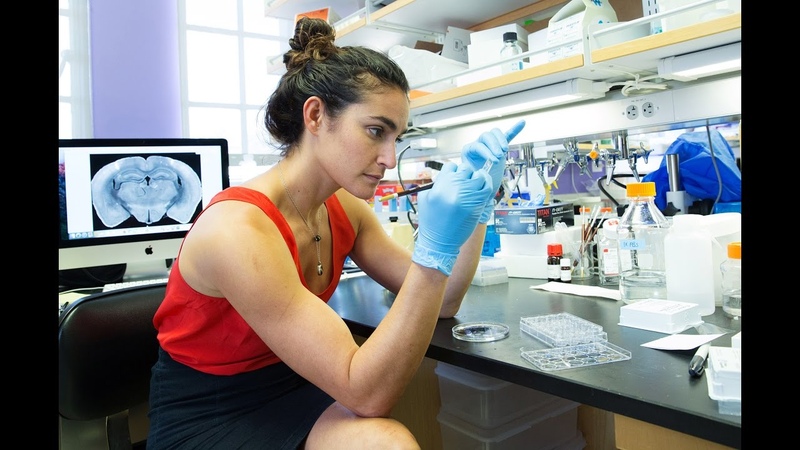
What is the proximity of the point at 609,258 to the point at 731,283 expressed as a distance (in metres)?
0.38

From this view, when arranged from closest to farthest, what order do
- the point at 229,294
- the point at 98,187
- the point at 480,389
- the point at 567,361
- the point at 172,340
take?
the point at 567,361, the point at 229,294, the point at 172,340, the point at 480,389, the point at 98,187

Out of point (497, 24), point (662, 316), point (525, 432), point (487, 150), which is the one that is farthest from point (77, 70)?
point (662, 316)

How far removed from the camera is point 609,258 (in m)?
1.40

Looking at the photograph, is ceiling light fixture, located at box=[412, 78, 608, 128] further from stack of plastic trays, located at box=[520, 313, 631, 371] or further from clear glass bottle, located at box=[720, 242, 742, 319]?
stack of plastic trays, located at box=[520, 313, 631, 371]

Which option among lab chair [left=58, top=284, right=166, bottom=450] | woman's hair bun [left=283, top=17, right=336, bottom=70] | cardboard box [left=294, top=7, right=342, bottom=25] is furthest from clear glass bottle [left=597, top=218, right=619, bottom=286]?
cardboard box [left=294, top=7, right=342, bottom=25]

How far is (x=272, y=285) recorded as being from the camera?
889 mm

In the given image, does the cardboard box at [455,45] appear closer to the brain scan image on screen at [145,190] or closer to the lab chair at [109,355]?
the brain scan image on screen at [145,190]

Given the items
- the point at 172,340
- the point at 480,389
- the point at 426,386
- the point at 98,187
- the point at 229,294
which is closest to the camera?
the point at 229,294

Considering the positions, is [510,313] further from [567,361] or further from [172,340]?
[172,340]

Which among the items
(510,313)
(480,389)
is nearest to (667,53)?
(510,313)

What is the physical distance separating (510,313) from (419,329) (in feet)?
1.14

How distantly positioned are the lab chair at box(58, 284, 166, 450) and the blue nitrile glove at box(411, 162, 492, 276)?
66 centimetres

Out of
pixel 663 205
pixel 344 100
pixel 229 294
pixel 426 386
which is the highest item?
pixel 344 100

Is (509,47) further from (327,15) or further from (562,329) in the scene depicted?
(562,329)
